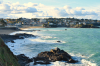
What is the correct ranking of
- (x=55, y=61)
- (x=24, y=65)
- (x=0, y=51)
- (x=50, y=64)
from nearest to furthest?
(x=0, y=51), (x=24, y=65), (x=50, y=64), (x=55, y=61)

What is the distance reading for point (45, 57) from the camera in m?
15.1

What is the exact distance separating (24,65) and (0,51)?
209 inches

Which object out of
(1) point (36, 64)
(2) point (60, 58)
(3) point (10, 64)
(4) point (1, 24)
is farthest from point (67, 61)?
(4) point (1, 24)

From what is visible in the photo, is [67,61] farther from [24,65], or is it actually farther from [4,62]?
[4,62]

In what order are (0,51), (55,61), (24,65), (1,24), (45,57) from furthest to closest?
(1,24) → (45,57) → (55,61) → (24,65) → (0,51)

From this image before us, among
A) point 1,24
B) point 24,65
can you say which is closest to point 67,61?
point 24,65

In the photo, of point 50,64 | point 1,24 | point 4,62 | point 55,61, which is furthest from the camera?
point 1,24

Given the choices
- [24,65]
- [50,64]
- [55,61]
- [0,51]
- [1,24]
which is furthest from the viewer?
[1,24]

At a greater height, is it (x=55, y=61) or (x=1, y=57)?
(x=1, y=57)

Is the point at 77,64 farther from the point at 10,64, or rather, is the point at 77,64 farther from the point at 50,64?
the point at 10,64

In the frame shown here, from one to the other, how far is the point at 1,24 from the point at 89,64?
77754 millimetres

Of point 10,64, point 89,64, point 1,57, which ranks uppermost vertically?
point 1,57

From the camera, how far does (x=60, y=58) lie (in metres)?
14.5

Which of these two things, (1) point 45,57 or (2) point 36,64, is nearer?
(2) point 36,64
